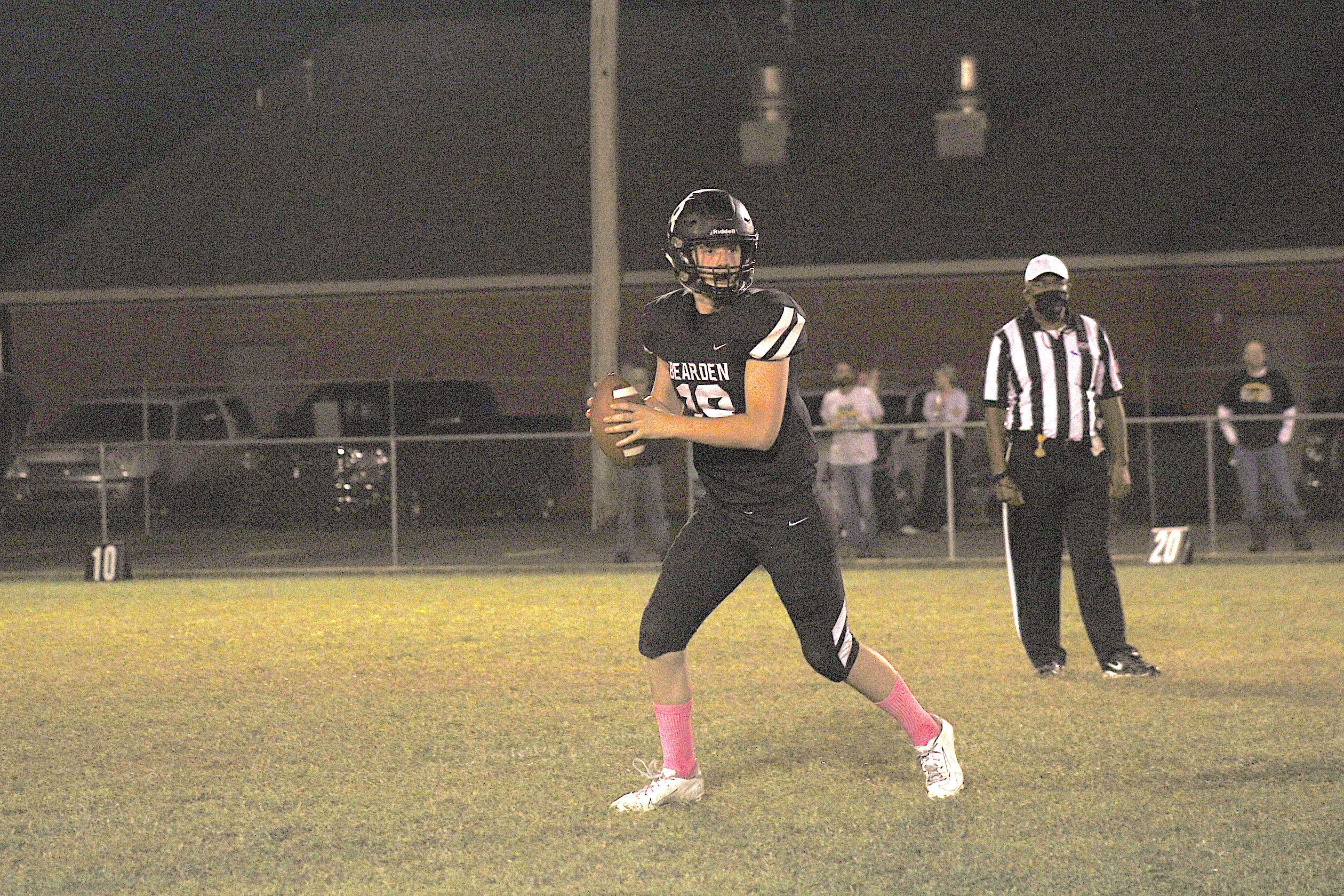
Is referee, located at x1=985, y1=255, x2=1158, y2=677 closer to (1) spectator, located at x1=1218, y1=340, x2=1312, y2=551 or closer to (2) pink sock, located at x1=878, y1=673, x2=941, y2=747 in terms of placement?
(2) pink sock, located at x1=878, y1=673, x2=941, y2=747

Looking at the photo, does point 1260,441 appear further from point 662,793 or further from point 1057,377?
point 662,793

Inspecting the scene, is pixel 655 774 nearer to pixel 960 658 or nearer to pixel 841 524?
pixel 960 658

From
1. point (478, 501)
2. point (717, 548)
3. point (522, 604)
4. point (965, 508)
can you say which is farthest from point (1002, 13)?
point (717, 548)

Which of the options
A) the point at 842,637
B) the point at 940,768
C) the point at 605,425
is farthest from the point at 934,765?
the point at 605,425

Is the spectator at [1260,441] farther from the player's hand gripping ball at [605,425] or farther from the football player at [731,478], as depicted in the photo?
the player's hand gripping ball at [605,425]

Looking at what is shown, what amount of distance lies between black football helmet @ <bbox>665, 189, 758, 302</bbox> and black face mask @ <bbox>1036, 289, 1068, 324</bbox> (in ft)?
11.4

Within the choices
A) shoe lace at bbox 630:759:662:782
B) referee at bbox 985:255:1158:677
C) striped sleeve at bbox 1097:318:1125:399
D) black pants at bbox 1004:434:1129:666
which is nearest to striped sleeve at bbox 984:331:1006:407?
referee at bbox 985:255:1158:677

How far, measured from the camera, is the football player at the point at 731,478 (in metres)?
5.79

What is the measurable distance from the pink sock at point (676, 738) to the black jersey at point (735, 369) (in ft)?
2.51

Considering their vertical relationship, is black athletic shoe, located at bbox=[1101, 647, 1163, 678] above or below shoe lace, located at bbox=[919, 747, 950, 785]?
below

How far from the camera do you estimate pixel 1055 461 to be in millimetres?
9047

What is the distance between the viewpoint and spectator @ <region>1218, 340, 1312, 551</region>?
15914 millimetres

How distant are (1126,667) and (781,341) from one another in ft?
13.0

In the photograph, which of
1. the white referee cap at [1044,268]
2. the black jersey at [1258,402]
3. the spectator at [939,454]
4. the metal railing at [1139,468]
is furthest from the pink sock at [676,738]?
the spectator at [939,454]
